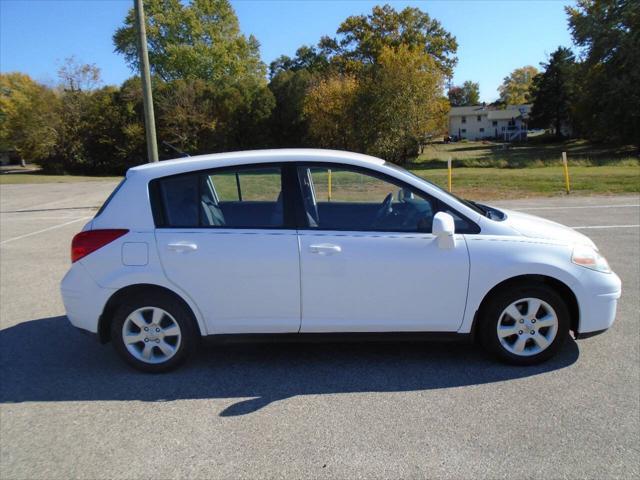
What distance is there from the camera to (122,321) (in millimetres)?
3900

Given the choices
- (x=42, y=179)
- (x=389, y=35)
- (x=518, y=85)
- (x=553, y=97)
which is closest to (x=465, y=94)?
(x=518, y=85)

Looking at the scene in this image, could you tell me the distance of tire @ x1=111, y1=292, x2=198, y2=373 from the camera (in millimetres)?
Answer: 3869

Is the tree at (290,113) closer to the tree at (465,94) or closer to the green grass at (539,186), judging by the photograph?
the green grass at (539,186)

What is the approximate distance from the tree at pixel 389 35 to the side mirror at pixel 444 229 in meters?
53.0

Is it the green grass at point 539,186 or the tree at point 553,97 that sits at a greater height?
the tree at point 553,97

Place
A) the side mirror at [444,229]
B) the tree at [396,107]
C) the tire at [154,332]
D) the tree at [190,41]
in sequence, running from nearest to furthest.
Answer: the side mirror at [444,229] → the tire at [154,332] → the tree at [396,107] → the tree at [190,41]

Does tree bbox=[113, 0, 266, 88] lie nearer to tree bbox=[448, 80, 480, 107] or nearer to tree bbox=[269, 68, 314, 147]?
tree bbox=[269, 68, 314, 147]

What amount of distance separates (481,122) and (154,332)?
11975 centimetres

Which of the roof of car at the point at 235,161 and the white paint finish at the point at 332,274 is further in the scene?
the roof of car at the point at 235,161

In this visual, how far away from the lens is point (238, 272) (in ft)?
12.4

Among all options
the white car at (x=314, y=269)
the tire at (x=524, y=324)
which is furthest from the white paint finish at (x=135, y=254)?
the tire at (x=524, y=324)

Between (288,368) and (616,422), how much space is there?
2.31m

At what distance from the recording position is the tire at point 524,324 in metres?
3.82

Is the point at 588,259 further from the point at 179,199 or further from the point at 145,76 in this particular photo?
the point at 145,76
